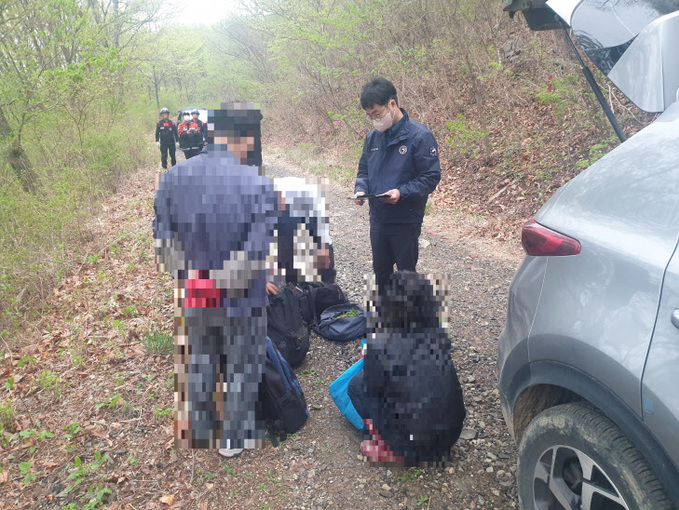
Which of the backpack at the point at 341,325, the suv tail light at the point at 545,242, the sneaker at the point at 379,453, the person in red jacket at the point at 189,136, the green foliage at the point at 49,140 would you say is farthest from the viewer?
the person in red jacket at the point at 189,136

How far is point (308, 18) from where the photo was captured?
14.8m

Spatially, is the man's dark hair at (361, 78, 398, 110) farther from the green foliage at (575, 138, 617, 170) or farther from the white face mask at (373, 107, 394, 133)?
the green foliage at (575, 138, 617, 170)

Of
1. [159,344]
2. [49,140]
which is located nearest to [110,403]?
[159,344]

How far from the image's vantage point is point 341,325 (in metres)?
4.22

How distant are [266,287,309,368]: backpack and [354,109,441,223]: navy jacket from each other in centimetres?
105

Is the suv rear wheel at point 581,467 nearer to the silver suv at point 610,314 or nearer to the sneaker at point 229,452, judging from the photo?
the silver suv at point 610,314

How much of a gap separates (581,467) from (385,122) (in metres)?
2.55

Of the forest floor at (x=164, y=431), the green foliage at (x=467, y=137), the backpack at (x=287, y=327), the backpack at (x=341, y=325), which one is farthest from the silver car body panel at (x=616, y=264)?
the green foliage at (x=467, y=137)

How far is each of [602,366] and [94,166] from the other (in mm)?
12716

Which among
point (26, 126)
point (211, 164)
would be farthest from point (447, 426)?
point (26, 126)

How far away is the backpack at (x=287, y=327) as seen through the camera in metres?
3.62

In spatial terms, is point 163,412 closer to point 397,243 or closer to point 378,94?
point 397,243

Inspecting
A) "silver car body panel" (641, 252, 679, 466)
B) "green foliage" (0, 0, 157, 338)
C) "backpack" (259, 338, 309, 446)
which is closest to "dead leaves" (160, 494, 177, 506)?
"backpack" (259, 338, 309, 446)

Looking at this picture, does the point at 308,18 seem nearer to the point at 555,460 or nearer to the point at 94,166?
the point at 94,166
